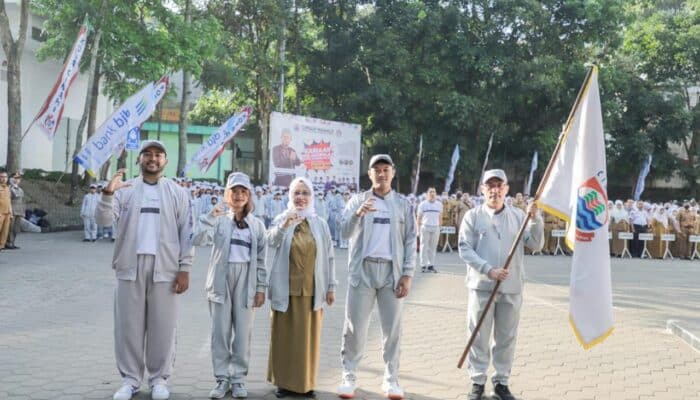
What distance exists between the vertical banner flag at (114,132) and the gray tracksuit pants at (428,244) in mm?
6709

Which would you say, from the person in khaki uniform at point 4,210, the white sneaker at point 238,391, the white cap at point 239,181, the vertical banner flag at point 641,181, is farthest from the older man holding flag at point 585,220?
the vertical banner flag at point 641,181

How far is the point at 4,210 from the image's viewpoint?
1595cm

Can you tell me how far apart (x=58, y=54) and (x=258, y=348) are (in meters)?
23.7

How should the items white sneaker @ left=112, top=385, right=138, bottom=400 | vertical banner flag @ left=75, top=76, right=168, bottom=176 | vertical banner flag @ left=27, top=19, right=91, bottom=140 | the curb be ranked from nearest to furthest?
white sneaker @ left=112, top=385, right=138, bottom=400 < the curb < vertical banner flag @ left=75, top=76, right=168, bottom=176 < vertical banner flag @ left=27, top=19, right=91, bottom=140

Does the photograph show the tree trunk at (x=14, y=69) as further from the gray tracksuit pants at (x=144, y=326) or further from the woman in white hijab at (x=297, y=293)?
the woman in white hijab at (x=297, y=293)

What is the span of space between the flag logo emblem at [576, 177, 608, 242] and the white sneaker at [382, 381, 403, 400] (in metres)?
1.91

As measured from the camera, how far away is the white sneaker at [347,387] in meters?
5.78

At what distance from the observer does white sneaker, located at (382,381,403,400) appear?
5766 mm

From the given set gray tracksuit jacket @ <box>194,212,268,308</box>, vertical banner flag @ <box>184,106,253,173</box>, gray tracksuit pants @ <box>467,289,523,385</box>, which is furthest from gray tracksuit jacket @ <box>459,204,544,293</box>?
vertical banner flag @ <box>184,106,253,173</box>

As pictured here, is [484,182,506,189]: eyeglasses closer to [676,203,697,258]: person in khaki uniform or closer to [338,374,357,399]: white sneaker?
[338,374,357,399]: white sneaker

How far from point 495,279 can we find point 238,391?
2280mm

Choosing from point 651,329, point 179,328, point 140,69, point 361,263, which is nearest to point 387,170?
point 361,263

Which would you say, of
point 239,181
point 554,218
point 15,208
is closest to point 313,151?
point 554,218

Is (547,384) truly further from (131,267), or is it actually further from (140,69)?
(140,69)
